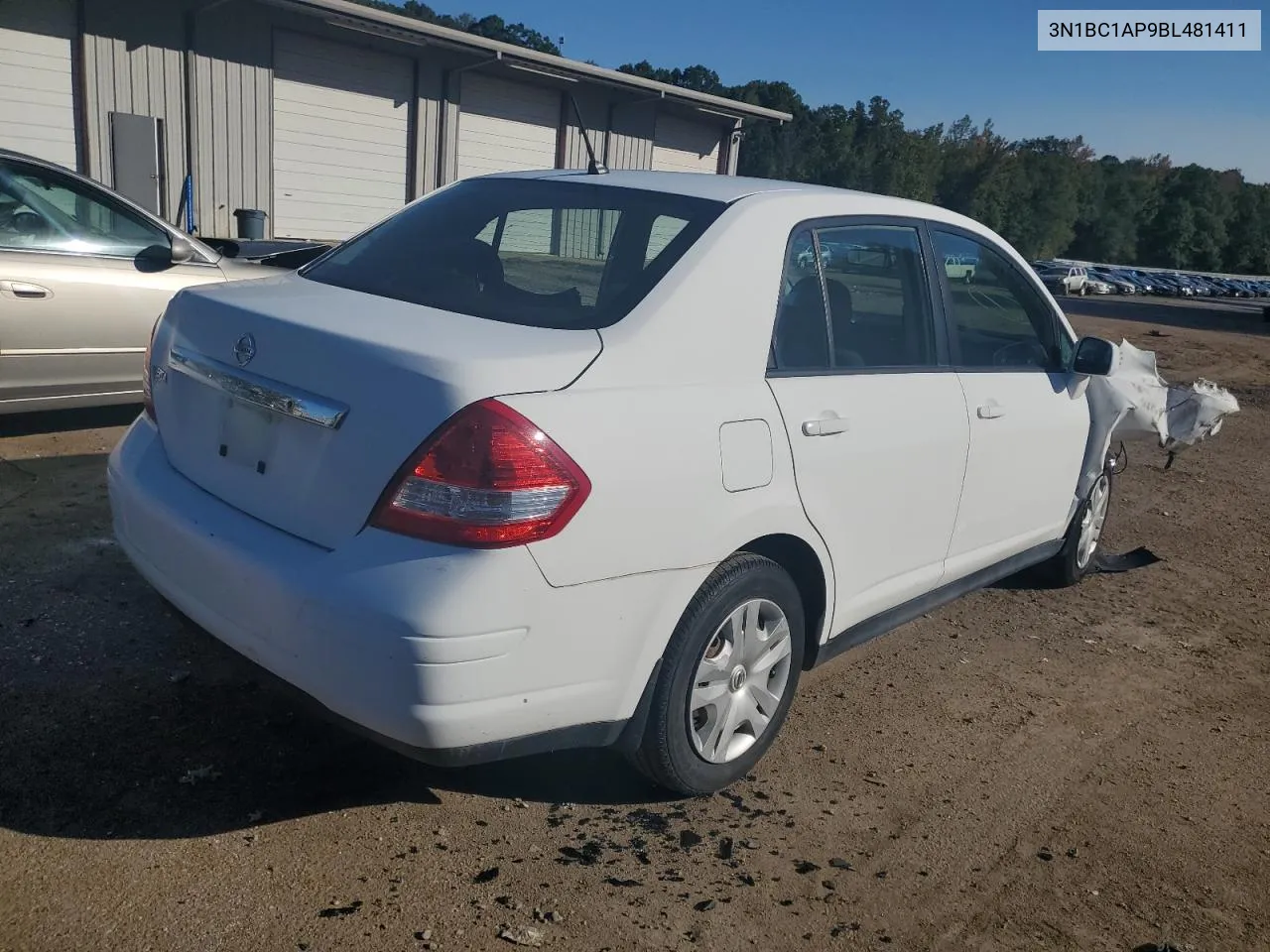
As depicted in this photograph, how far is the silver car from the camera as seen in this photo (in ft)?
19.2

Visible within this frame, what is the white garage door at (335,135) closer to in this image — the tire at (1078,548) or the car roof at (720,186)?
the tire at (1078,548)

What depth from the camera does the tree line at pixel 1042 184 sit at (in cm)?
7575

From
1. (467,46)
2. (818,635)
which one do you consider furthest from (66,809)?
(467,46)

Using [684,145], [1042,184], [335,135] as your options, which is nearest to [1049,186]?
[1042,184]

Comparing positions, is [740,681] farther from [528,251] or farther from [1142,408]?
[1142,408]

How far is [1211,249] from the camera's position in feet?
378

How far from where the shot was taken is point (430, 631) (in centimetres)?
243

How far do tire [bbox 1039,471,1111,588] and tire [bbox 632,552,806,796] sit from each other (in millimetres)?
2341

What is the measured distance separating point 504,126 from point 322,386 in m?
17.2

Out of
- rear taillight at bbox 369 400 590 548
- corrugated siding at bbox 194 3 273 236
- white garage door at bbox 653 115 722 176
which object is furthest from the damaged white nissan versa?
white garage door at bbox 653 115 722 176

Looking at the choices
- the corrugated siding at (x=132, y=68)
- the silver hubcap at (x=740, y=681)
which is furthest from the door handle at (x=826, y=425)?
the corrugated siding at (x=132, y=68)

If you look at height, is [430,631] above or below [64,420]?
above

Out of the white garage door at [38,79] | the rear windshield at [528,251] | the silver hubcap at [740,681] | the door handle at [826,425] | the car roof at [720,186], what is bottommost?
the silver hubcap at [740,681]

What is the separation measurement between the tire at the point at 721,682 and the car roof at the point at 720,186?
117 cm
